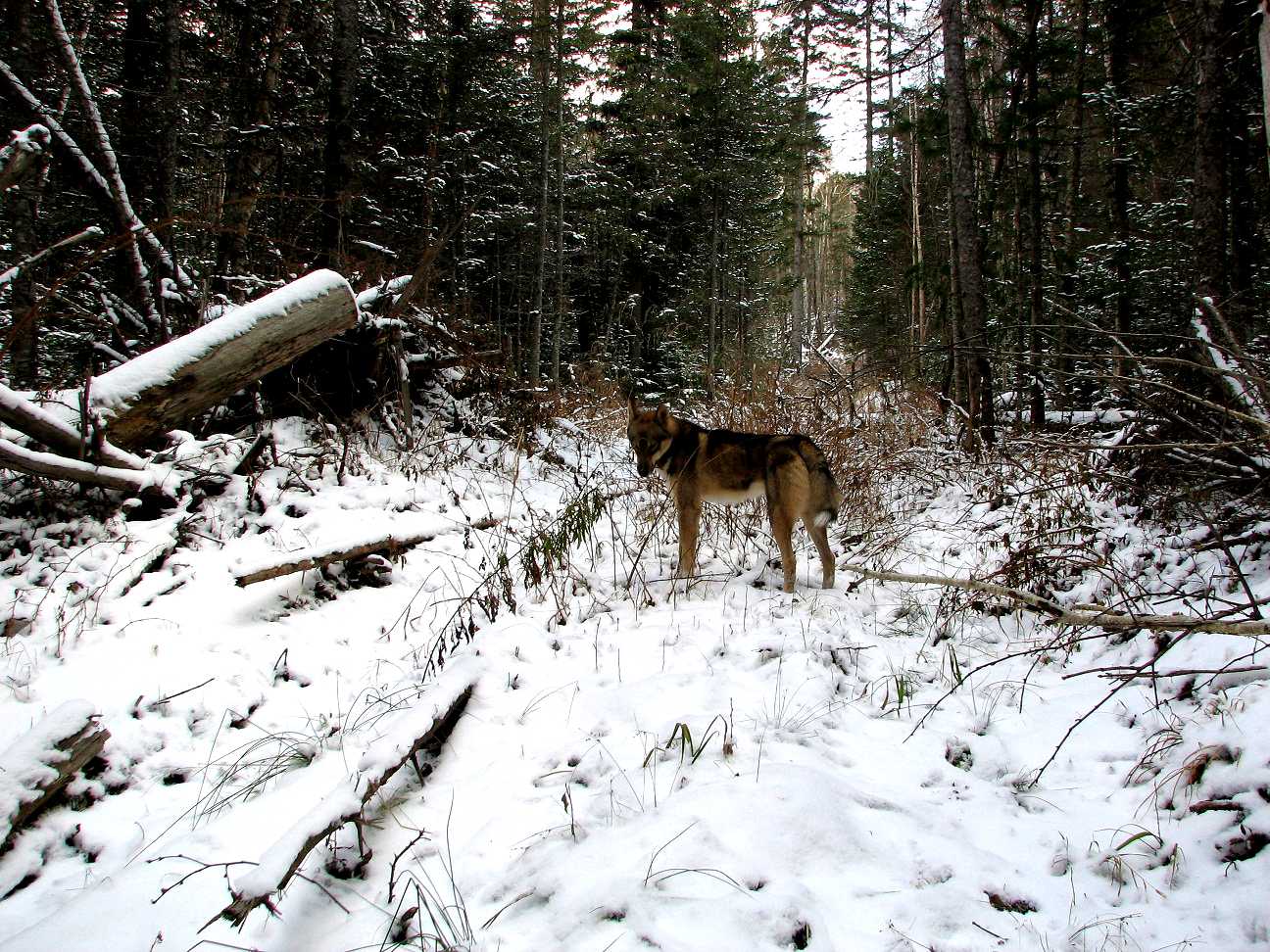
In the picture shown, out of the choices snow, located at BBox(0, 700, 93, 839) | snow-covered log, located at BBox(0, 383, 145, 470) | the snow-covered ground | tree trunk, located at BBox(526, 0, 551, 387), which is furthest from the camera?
tree trunk, located at BBox(526, 0, 551, 387)

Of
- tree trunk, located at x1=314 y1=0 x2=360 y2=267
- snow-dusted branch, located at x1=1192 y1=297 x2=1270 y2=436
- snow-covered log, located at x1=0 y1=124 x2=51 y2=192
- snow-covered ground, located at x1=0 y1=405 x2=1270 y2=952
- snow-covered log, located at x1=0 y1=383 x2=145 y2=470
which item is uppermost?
tree trunk, located at x1=314 y1=0 x2=360 y2=267

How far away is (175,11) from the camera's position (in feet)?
29.9

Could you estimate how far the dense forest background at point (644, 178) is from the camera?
562cm

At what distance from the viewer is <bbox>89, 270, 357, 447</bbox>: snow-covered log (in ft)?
13.3

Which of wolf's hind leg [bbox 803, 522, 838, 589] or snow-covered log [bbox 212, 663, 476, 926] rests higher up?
wolf's hind leg [bbox 803, 522, 838, 589]

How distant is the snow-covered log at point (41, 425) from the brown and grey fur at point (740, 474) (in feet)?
12.4

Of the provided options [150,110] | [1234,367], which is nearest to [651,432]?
[1234,367]

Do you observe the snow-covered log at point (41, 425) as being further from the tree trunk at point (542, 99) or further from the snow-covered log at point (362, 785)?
the tree trunk at point (542, 99)

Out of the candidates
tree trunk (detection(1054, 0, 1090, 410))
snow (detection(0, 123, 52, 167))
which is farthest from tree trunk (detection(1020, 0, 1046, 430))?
snow (detection(0, 123, 52, 167))

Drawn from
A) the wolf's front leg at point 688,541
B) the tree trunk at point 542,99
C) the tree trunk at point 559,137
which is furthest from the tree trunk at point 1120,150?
the tree trunk at point 542,99

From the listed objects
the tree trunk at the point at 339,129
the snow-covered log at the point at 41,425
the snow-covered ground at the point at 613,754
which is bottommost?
the snow-covered ground at the point at 613,754

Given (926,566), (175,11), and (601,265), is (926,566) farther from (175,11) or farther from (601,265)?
(601,265)

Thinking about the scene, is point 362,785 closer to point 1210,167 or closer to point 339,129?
point 1210,167

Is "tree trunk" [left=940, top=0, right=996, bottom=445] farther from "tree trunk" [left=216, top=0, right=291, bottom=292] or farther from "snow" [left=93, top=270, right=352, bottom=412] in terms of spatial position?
"tree trunk" [left=216, top=0, right=291, bottom=292]
